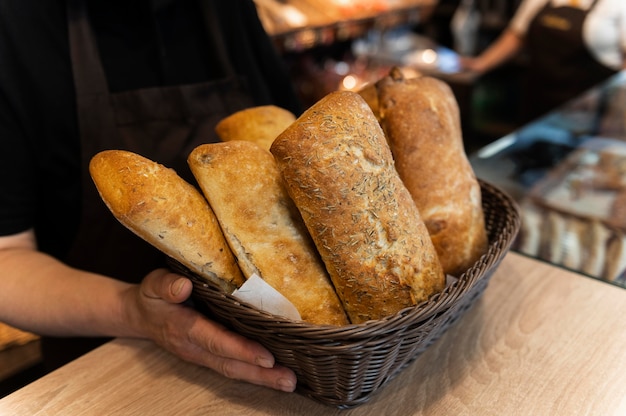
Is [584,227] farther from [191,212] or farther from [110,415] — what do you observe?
[110,415]

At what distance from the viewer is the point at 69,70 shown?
963 mm

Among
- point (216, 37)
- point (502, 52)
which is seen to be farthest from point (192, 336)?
point (502, 52)

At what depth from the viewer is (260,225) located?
74cm

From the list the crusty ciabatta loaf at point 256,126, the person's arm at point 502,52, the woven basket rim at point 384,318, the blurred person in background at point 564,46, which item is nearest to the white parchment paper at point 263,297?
the woven basket rim at point 384,318

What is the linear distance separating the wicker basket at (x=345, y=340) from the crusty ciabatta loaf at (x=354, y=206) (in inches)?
2.2

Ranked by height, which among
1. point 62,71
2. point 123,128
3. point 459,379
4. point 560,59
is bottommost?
point 560,59

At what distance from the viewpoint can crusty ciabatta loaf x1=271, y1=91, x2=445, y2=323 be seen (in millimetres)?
688

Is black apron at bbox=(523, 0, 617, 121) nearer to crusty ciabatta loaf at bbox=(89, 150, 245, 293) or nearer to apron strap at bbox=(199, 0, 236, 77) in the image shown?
apron strap at bbox=(199, 0, 236, 77)

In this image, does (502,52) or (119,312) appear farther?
(502,52)

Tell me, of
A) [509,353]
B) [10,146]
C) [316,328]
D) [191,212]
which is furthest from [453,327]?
[10,146]

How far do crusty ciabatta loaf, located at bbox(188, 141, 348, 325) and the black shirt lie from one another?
394 millimetres

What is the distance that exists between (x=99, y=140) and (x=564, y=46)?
2.48m

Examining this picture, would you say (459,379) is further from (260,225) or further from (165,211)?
(165,211)

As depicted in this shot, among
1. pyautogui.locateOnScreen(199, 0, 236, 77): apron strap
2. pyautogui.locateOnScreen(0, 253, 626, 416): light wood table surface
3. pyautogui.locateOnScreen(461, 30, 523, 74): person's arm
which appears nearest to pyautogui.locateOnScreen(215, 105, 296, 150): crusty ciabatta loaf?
pyautogui.locateOnScreen(199, 0, 236, 77): apron strap
